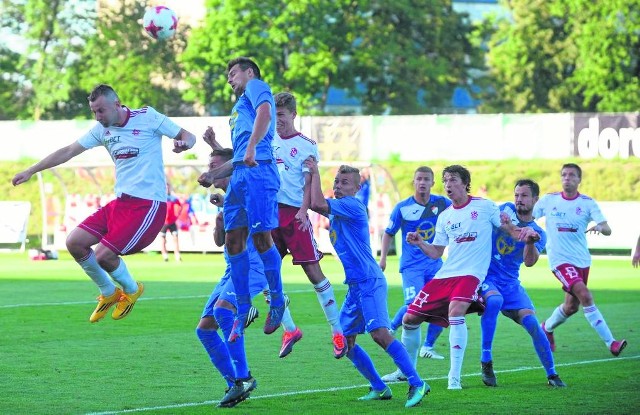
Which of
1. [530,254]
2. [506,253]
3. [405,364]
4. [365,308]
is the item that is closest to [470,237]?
[530,254]

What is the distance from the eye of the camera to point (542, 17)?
229 ft

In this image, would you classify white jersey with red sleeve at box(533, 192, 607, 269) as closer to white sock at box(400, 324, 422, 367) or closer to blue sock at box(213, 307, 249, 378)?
white sock at box(400, 324, 422, 367)

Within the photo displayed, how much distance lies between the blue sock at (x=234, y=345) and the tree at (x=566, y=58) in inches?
2245

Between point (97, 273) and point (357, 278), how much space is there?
2.38 m

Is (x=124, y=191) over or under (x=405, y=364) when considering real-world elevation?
over

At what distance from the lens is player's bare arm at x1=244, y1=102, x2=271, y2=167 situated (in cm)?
1024

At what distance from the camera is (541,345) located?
40.2ft

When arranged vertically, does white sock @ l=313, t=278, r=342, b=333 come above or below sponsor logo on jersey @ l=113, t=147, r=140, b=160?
below

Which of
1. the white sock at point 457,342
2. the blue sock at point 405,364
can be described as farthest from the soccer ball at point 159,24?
the blue sock at point 405,364

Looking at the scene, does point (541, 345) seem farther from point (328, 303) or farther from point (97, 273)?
point (97, 273)

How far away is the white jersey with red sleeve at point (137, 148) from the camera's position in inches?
455

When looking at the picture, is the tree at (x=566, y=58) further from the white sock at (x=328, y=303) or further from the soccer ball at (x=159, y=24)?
the white sock at (x=328, y=303)

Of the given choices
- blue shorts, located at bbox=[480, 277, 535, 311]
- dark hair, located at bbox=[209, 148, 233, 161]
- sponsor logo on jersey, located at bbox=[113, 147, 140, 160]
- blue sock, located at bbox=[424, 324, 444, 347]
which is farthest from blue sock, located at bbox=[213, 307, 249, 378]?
blue sock, located at bbox=[424, 324, 444, 347]

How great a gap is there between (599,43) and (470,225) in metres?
56.6
